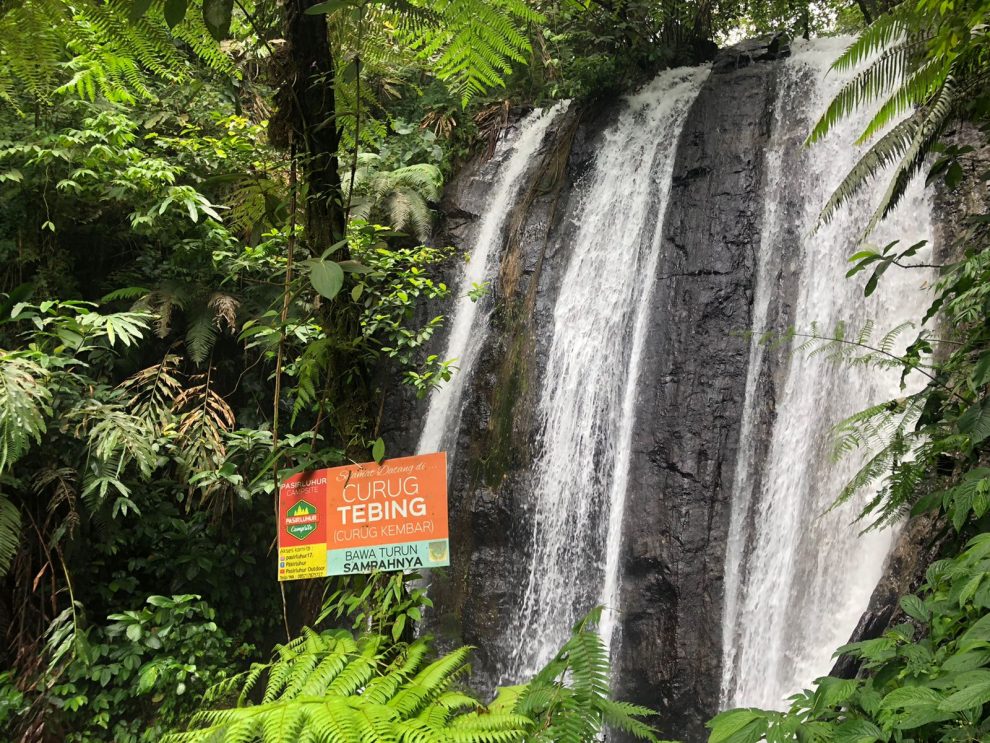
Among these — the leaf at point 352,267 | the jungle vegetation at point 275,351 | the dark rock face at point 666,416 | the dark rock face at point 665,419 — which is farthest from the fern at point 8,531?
the leaf at point 352,267

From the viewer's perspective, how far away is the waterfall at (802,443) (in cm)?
474

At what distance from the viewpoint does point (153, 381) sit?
5668mm

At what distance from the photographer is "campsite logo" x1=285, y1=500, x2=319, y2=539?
1.93 metres

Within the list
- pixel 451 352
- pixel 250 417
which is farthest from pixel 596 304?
pixel 250 417

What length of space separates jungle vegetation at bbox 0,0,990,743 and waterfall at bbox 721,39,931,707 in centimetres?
47

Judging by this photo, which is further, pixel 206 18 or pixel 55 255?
pixel 55 255

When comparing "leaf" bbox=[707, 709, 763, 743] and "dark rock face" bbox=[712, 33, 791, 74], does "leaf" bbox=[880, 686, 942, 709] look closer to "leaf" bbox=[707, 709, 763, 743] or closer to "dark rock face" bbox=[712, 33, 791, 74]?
"leaf" bbox=[707, 709, 763, 743]

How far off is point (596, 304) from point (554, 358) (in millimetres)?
670

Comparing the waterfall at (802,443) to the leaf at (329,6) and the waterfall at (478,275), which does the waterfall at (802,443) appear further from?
the leaf at (329,6)

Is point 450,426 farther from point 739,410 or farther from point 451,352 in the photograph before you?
point 739,410

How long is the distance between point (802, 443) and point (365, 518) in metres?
4.46

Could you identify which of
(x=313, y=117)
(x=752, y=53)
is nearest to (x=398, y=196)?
(x=752, y=53)

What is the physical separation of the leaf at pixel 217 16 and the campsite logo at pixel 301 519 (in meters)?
1.18

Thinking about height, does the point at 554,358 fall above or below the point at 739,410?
above
